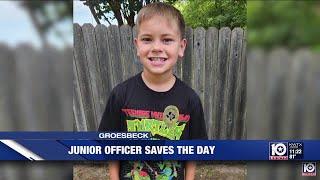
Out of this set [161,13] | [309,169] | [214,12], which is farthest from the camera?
[309,169]

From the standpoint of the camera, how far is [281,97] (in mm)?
4133

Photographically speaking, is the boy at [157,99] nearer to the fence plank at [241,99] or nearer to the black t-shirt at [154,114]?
the black t-shirt at [154,114]

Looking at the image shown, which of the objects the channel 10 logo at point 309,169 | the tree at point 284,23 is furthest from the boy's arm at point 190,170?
the tree at point 284,23

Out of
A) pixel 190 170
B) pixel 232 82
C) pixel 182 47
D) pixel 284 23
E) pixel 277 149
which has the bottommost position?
pixel 190 170

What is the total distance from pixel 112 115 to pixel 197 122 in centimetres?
55

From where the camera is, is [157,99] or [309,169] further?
[309,169]

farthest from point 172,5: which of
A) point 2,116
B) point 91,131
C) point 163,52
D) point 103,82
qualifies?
point 2,116

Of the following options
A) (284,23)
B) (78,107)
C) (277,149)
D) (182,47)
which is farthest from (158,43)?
(277,149)

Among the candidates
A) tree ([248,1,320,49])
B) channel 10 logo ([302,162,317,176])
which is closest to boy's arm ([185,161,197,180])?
channel 10 logo ([302,162,317,176])

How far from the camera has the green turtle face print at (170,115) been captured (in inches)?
158

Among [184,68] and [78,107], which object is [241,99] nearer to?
[184,68]

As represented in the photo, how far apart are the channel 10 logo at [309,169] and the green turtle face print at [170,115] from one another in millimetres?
920

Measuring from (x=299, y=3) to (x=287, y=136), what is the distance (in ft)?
2.84

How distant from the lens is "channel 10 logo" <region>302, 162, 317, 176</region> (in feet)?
13.8
